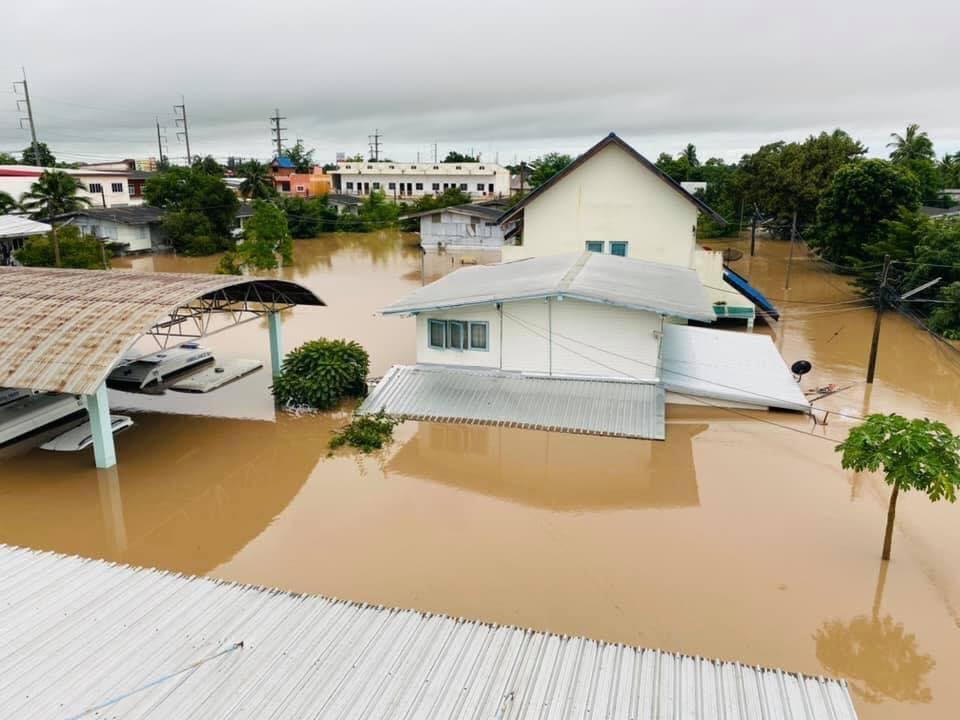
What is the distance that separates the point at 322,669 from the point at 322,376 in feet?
41.5

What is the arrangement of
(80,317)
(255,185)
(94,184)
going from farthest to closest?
(255,185), (94,184), (80,317)

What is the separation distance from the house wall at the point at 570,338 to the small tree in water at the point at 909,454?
24.2 ft

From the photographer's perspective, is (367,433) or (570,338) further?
(570,338)

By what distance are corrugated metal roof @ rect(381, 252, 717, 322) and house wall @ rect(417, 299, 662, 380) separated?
474 millimetres

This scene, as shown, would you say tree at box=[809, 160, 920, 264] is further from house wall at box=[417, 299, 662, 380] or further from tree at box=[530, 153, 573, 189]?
tree at box=[530, 153, 573, 189]

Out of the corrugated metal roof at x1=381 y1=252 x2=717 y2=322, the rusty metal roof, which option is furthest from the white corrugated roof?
the corrugated metal roof at x1=381 y1=252 x2=717 y2=322

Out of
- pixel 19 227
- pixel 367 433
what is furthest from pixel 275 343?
pixel 19 227

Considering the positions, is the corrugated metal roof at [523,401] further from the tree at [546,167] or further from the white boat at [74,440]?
the tree at [546,167]

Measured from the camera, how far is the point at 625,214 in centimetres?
2923


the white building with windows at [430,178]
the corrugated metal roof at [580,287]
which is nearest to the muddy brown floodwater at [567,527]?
the corrugated metal roof at [580,287]

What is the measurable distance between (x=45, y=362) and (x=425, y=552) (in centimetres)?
898

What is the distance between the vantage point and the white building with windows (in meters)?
86.1

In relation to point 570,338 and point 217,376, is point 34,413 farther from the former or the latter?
point 570,338

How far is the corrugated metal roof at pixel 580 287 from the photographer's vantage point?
17.3 m
